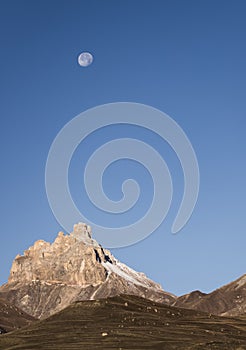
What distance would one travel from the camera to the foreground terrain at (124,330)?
448ft

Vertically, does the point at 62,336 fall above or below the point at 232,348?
above

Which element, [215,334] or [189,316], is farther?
[189,316]

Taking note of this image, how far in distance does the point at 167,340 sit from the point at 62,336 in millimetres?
24647

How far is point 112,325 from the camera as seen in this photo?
16075cm

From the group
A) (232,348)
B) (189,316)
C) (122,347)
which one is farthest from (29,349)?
(189,316)

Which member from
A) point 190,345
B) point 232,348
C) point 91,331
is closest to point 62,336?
point 91,331

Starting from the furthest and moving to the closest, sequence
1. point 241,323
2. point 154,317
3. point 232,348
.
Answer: point 241,323, point 154,317, point 232,348

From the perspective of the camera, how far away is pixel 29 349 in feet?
446

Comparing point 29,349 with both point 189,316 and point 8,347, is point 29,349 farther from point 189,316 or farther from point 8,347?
point 189,316

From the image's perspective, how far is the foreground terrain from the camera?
13650 cm

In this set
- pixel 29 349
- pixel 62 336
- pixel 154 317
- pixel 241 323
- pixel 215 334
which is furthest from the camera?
pixel 241 323

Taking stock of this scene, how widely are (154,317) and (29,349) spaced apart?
170 ft

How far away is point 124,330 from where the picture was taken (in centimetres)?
15225

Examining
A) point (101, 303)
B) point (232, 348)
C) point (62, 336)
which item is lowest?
point (232, 348)
